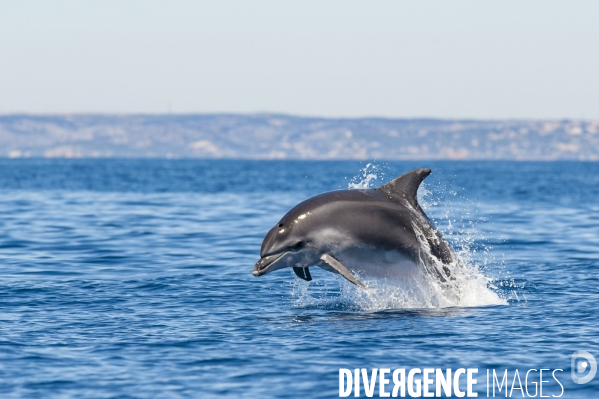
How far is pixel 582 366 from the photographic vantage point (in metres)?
10.9

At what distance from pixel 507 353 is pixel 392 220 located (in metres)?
3.32

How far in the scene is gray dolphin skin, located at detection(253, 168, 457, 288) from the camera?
13805mm

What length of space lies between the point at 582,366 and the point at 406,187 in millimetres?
4565

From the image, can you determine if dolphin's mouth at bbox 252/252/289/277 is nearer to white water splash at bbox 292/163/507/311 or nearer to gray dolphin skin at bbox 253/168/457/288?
gray dolphin skin at bbox 253/168/457/288

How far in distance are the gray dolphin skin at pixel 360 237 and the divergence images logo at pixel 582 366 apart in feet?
11.3

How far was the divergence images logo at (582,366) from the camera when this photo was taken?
10508 mm

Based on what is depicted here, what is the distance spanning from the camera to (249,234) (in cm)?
2781

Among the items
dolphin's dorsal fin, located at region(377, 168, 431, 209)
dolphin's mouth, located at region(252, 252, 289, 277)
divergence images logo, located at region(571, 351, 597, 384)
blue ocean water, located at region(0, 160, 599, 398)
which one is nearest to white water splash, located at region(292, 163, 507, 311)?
blue ocean water, located at region(0, 160, 599, 398)

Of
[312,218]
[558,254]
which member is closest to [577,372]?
[312,218]

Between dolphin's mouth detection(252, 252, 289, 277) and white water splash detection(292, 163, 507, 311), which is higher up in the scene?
dolphin's mouth detection(252, 252, 289, 277)

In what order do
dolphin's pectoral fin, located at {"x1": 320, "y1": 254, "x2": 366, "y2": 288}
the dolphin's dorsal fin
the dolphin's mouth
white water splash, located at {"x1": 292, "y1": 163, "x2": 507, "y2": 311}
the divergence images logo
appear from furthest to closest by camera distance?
white water splash, located at {"x1": 292, "y1": 163, "x2": 507, "y2": 311} → the dolphin's dorsal fin → the dolphin's mouth → dolphin's pectoral fin, located at {"x1": 320, "y1": 254, "x2": 366, "y2": 288} → the divergence images logo

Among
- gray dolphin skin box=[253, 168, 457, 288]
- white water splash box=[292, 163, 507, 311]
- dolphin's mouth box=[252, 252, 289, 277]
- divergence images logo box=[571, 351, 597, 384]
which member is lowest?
Result: divergence images logo box=[571, 351, 597, 384]

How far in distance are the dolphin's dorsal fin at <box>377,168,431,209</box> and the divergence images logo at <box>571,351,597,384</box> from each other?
4.03 metres

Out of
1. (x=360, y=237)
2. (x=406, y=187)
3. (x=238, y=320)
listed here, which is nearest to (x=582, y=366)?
(x=360, y=237)
